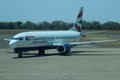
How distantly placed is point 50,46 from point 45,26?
14228 centimetres

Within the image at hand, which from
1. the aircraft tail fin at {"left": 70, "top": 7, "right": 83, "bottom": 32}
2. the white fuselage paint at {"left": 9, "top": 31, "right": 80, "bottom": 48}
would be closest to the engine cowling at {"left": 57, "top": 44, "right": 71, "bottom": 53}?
the white fuselage paint at {"left": 9, "top": 31, "right": 80, "bottom": 48}

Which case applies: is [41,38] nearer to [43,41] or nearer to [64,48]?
[43,41]

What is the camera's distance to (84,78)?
20.6 m

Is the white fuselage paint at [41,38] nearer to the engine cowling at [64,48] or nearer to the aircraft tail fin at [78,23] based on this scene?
the engine cowling at [64,48]

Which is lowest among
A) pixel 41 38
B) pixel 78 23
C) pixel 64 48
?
pixel 64 48

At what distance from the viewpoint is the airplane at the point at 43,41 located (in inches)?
1528

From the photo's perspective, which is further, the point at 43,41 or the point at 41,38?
the point at 43,41

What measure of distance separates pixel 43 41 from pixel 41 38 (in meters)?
0.48

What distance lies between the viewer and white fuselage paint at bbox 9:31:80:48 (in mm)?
38938

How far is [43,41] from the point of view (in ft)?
137

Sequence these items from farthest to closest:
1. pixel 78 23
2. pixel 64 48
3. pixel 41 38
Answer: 1. pixel 78 23
2. pixel 64 48
3. pixel 41 38

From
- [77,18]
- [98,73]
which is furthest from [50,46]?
[98,73]

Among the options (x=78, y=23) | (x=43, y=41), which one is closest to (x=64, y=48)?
(x=43, y=41)

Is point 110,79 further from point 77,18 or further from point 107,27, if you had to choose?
point 107,27
